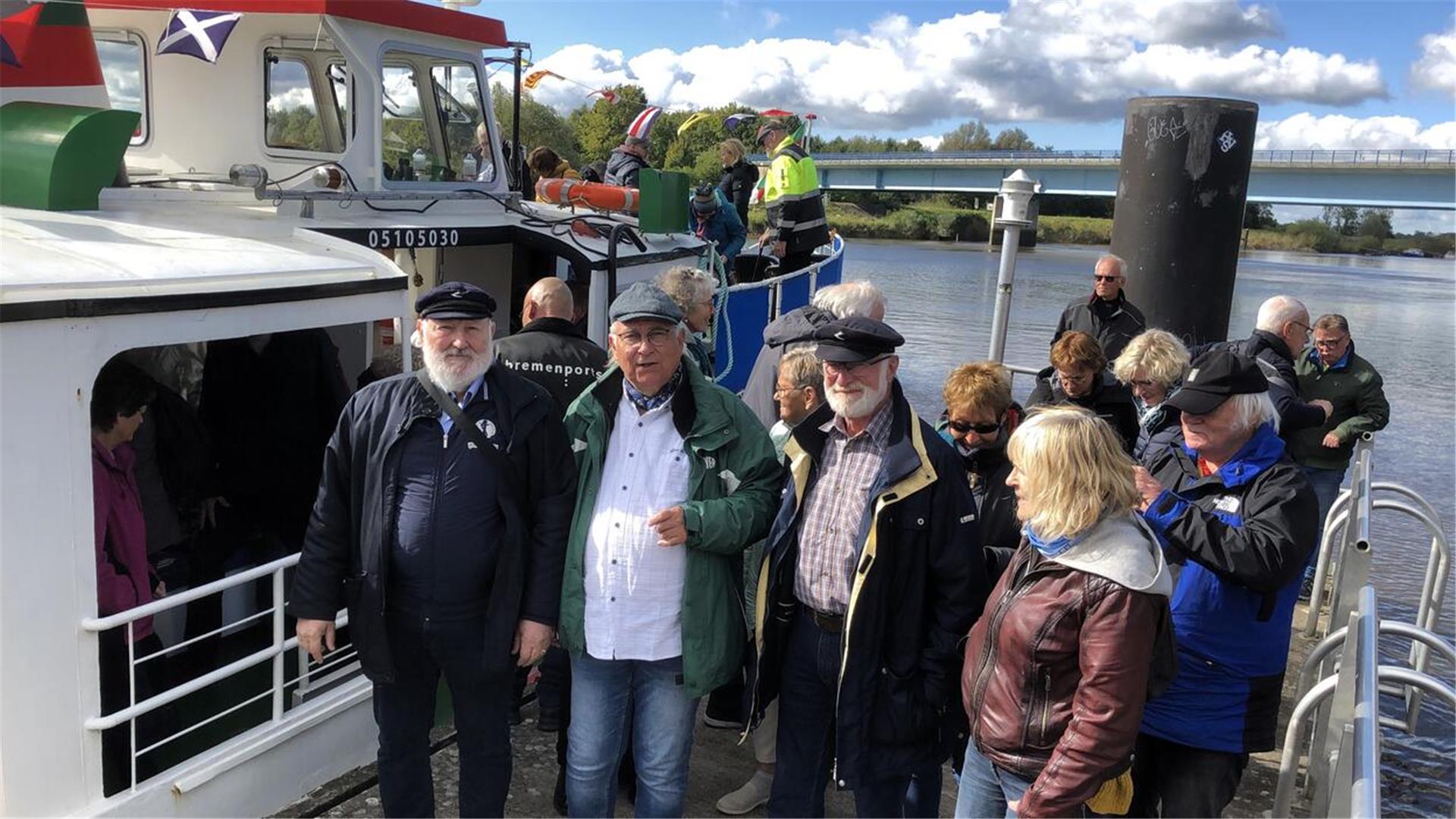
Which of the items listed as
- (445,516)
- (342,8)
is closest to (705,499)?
(445,516)

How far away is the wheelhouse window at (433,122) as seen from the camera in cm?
657

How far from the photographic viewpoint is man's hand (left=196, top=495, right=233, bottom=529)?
15.7 ft

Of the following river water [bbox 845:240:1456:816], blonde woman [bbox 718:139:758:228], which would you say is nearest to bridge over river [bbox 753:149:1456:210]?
river water [bbox 845:240:1456:816]

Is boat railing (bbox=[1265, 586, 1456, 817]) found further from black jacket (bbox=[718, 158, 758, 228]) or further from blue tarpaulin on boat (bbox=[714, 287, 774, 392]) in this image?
black jacket (bbox=[718, 158, 758, 228])

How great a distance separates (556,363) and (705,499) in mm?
1301

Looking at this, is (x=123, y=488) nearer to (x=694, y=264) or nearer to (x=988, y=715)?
(x=988, y=715)

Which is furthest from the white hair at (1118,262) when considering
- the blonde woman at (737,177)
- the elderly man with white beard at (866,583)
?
the blonde woman at (737,177)

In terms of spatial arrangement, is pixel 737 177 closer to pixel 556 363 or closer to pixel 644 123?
pixel 644 123

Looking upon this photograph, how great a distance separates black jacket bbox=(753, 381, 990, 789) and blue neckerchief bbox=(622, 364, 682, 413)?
0.50m

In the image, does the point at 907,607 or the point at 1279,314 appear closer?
the point at 907,607

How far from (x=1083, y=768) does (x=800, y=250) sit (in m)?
8.46

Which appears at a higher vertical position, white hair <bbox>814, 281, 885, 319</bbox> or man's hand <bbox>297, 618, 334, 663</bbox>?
white hair <bbox>814, 281, 885, 319</bbox>

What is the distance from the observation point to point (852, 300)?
4.26 metres

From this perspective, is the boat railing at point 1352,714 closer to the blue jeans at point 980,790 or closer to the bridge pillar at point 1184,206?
the blue jeans at point 980,790
